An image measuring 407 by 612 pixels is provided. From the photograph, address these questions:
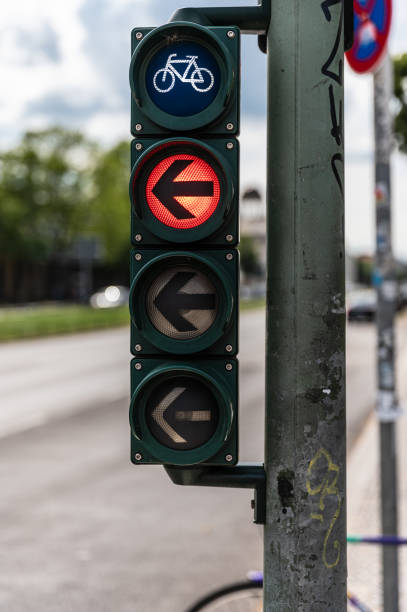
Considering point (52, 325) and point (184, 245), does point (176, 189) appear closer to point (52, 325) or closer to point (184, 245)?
point (184, 245)

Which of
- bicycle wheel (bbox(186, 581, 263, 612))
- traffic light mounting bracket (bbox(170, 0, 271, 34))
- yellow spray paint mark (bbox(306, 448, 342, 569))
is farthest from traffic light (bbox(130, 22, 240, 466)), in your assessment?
bicycle wheel (bbox(186, 581, 263, 612))

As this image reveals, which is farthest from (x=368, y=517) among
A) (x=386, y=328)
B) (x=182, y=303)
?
(x=182, y=303)

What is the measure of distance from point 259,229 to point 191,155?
12332 cm

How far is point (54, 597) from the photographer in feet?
15.5

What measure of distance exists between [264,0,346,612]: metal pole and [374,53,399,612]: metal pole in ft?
6.02

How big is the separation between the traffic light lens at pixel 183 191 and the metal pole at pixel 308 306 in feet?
0.72

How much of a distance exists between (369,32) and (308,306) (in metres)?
2.06

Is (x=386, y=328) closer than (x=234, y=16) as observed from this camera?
No

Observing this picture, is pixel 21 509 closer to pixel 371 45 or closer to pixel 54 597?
pixel 54 597

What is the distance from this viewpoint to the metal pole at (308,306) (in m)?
2.12

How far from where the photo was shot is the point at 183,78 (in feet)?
6.94

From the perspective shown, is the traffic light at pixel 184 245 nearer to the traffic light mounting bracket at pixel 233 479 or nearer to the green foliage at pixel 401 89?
the traffic light mounting bracket at pixel 233 479

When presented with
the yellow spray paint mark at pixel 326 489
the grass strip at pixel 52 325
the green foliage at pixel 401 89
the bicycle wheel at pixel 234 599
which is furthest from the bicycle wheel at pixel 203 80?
the grass strip at pixel 52 325

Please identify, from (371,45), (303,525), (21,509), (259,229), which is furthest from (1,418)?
(259,229)
